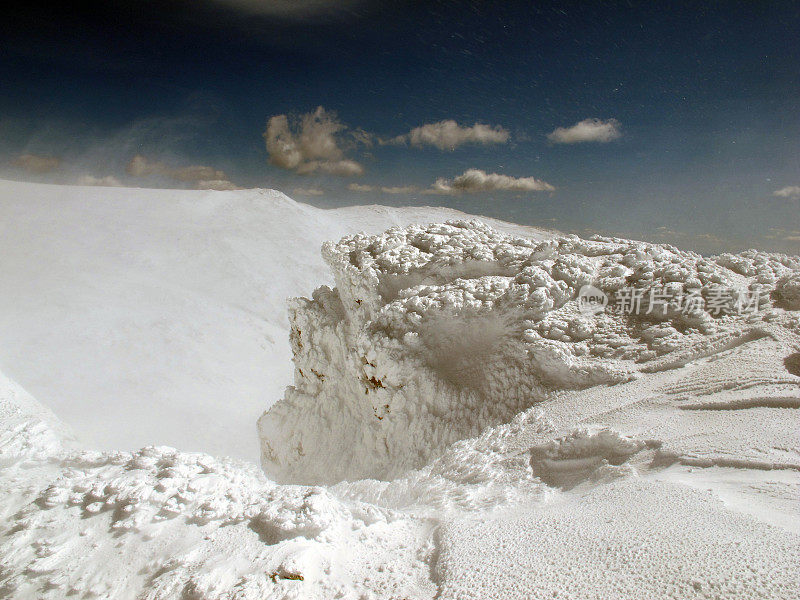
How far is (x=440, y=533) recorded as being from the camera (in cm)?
200

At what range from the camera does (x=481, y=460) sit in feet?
9.49

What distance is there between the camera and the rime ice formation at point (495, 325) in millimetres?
3412

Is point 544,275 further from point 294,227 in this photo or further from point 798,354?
point 294,227

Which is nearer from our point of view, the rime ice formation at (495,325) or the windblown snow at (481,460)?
the windblown snow at (481,460)

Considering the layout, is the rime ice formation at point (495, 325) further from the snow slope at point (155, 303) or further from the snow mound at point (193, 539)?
the snow slope at point (155, 303)

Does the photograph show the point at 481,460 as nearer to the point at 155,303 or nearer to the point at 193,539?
the point at 193,539

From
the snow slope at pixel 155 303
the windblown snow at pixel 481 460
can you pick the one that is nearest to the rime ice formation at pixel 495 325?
the windblown snow at pixel 481 460

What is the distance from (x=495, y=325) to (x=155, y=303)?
41.1ft

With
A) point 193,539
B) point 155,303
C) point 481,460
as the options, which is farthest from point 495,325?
point 155,303

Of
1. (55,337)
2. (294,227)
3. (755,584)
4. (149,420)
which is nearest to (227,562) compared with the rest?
(755,584)

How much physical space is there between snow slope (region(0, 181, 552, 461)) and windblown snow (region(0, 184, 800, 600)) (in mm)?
5014

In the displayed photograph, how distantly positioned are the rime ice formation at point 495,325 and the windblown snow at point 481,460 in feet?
0.07

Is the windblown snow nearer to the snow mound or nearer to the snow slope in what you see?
the snow mound

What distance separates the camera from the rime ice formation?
11.2 feet
